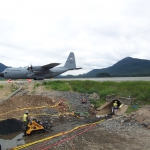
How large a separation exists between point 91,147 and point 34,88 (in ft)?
59.1

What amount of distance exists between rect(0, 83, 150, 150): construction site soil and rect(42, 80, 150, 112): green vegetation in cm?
178

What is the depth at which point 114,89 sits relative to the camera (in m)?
25.3

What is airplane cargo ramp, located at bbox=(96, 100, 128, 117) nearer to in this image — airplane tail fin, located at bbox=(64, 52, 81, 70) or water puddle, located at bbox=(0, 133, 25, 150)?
water puddle, located at bbox=(0, 133, 25, 150)

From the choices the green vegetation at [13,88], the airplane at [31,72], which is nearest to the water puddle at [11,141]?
the green vegetation at [13,88]

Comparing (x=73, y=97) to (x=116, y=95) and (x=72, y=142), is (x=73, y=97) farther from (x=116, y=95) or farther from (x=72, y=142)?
(x=72, y=142)

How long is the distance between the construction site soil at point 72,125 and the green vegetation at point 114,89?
1782 mm

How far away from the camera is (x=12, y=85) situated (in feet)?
92.1

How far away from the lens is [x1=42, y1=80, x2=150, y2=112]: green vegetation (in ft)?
70.4

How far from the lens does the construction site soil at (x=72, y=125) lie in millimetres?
11297

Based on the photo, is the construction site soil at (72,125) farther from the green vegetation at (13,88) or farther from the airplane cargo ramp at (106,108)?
the green vegetation at (13,88)

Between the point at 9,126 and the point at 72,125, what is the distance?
5092 mm

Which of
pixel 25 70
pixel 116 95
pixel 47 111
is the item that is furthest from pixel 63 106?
pixel 25 70

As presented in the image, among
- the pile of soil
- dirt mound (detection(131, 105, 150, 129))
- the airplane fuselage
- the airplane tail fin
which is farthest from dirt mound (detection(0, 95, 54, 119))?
the airplane tail fin

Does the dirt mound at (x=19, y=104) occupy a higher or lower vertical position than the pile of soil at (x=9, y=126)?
higher
